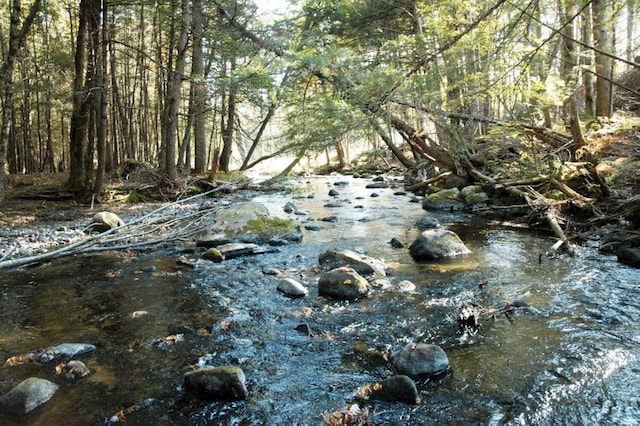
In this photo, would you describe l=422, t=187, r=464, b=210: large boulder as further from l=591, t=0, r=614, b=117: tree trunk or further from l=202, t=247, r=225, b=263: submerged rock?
l=202, t=247, r=225, b=263: submerged rock

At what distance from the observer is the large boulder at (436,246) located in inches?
273

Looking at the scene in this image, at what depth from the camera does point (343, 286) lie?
17.1 feet

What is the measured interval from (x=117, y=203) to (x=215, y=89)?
4208 mm

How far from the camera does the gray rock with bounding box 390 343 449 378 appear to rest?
11.1 ft

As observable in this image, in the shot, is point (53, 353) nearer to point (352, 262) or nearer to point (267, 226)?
point (352, 262)

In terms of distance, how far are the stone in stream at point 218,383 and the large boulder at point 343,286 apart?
211 centimetres

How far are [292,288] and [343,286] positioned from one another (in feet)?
2.05

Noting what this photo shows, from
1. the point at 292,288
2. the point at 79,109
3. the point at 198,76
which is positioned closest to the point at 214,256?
the point at 292,288

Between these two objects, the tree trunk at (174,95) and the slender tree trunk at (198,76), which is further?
the slender tree trunk at (198,76)

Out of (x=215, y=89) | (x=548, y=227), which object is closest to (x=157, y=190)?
(x=215, y=89)

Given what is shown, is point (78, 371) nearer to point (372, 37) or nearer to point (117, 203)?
point (117, 203)

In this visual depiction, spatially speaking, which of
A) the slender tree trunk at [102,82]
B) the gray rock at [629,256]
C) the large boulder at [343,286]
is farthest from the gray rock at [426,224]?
the slender tree trunk at [102,82]

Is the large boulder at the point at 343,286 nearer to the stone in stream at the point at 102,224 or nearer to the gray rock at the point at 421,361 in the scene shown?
the gray rock at the point at 421,361

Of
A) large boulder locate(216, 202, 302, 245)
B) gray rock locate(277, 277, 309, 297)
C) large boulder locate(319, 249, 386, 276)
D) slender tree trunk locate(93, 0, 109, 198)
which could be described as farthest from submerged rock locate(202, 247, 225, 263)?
slender tree trunk locate(93, 0, 109, 198)
